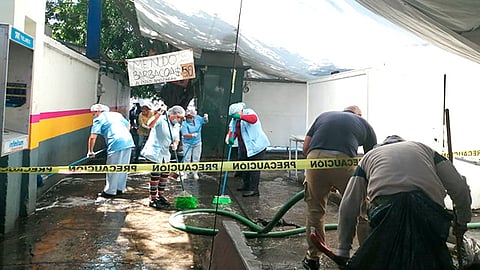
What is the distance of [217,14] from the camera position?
26.1ft

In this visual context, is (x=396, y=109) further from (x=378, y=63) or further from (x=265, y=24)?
(x=265, y=24)

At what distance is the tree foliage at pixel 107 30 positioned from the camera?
1579cm

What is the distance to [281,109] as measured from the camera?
13039 mm

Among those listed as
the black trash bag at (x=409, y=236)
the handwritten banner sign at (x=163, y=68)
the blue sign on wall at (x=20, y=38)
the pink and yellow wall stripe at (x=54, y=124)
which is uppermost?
the handwritten banner sign at (x=163, y=68)

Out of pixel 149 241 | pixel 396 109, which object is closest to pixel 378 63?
pixel 396 109

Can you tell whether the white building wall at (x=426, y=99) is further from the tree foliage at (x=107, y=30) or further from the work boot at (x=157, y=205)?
the tree foliage at (x=107, y=30)

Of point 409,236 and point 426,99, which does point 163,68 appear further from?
point 409,236

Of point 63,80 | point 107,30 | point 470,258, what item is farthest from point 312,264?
point 107,30

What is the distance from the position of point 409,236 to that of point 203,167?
114 inches

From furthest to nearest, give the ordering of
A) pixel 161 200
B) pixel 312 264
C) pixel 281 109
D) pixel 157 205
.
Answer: pixel 281 109
pixel 161 200
pixel 157 205
pixel 312 264

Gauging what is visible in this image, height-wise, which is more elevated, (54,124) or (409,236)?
(54,124)

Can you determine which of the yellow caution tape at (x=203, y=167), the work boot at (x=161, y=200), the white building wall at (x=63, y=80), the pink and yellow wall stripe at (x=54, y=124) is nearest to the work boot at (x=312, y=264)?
the yellow caution tape at (x=203, y=167)

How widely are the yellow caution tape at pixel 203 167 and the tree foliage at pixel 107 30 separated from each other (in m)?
9.65

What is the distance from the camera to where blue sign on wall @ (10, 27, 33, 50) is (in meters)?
3.64
